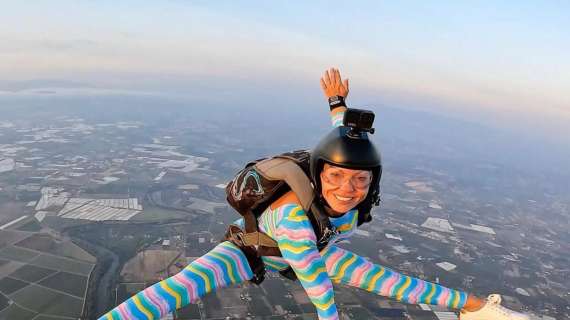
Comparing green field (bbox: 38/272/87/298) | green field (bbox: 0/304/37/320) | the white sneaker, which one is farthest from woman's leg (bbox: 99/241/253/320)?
green field (bbox: 38/272/87/298)

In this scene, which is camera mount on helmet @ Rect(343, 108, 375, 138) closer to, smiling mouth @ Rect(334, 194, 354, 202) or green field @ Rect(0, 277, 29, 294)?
smiling mouth @ Rect(334, 194, 354, 202)

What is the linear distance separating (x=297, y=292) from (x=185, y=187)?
117ft

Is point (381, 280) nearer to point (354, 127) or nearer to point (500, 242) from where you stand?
point (354, 127)

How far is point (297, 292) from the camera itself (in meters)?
32.1

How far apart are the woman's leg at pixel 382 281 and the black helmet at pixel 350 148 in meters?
1.16

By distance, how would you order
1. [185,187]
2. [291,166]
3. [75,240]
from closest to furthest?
[291,166]
[75,240]
[185,187]

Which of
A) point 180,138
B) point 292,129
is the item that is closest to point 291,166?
point 180,138

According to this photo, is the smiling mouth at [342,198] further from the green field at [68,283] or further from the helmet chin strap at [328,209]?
the green field at [68,283]

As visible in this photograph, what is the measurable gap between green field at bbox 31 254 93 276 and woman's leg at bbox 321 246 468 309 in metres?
34.6

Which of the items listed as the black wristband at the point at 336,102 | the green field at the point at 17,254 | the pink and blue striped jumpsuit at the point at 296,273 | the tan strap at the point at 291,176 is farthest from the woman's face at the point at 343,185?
the green field at the point at 17,254

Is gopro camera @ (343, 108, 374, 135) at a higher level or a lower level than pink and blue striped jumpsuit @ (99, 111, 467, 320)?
higher

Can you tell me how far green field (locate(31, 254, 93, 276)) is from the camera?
32.2m

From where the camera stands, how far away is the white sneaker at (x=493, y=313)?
3.28 m

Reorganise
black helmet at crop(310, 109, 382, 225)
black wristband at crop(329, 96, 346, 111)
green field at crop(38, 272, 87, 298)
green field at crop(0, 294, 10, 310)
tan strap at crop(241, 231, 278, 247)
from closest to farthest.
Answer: black helmet at crop(310, 109, 382, 225) < tan strap at crop(241, 231, 278, 247) < black wristband at crop(329, 96, 346, 111) < green field at crop(0, 294, 10, 310) < green field at crop(38, 272, 87, 298)
